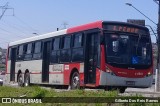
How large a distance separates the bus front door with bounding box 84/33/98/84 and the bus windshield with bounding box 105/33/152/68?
75cm

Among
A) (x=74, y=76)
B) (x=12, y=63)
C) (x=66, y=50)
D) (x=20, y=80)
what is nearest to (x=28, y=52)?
(x=20, y=80)

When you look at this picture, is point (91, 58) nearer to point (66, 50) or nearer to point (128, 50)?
point (128, 50)

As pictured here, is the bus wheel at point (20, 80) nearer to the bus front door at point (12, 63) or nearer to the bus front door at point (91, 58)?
the bus front door at point (12, 63)

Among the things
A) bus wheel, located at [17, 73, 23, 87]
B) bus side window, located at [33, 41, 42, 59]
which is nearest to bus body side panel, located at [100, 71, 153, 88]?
bus side window, located at [33, 41, 42, 59]

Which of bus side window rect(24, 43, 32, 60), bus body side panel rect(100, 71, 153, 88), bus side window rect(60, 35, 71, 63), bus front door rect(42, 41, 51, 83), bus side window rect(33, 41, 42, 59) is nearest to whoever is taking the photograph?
bus body side panel rect(100, 71, 153, 88)

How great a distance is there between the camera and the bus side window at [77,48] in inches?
758

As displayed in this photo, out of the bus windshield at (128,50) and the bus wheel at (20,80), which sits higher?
the bus windshield at (128,50)

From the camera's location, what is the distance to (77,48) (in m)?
19.7

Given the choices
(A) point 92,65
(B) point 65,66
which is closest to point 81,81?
(A) point 92,65

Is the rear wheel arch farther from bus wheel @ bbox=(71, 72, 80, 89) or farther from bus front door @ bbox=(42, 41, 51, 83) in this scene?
bus front door @ bbox=(42, 41, 51, 83)

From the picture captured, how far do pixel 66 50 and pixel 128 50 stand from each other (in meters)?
4.07

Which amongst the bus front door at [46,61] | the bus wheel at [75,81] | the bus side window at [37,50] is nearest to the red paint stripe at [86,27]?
the bus wheel at [75,81]

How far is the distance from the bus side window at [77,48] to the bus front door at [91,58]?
1.39ft

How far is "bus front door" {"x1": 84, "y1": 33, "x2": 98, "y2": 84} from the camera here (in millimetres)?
18250
